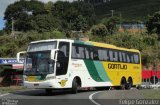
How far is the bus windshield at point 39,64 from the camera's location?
1092 inches

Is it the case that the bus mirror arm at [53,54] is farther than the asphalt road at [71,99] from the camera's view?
Yes

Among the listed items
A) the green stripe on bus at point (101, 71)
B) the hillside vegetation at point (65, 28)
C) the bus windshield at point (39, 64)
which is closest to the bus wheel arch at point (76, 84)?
the bus windshield at point (39, 64)

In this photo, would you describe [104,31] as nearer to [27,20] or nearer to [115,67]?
[27,20]

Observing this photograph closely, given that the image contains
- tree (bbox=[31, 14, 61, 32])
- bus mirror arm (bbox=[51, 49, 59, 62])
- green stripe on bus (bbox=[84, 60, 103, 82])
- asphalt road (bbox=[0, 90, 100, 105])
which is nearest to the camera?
asphalt road (bbox=[0, 90, 100, 105])

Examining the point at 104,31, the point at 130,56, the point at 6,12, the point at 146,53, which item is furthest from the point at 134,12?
the point at 130,56

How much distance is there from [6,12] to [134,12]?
8463 cm

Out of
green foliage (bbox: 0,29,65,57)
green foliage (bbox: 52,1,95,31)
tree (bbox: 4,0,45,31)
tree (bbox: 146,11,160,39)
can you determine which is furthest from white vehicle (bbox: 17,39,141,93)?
tree (bbox: 4,0,45,31)

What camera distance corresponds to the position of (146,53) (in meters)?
64.1

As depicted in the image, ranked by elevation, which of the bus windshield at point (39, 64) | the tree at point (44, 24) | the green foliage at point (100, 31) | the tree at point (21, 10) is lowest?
the bus windshield at point (39, 64)

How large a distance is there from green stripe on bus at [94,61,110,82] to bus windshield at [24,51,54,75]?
5383 mm

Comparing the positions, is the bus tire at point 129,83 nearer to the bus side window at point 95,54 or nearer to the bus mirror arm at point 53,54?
the bus side window at point 95,54

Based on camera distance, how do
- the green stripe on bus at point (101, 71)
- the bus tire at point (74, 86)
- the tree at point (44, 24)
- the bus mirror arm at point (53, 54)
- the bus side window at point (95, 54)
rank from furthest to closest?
1. the tree at point (44, 24)
2. the green stripe on bus at point (101, 71)
3. the bus side window at point (95, 54)
4. the bus tire at point (74, 86)
5. the bus mirror arm at point (53, 54)

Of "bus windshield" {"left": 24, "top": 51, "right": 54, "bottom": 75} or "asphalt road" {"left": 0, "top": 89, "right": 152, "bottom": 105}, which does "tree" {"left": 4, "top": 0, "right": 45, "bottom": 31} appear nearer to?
"bus windshield" {"left": 24, "top": 51, "right": 54, "bottom": 75}

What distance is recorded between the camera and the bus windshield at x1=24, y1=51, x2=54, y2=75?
1092 inches
